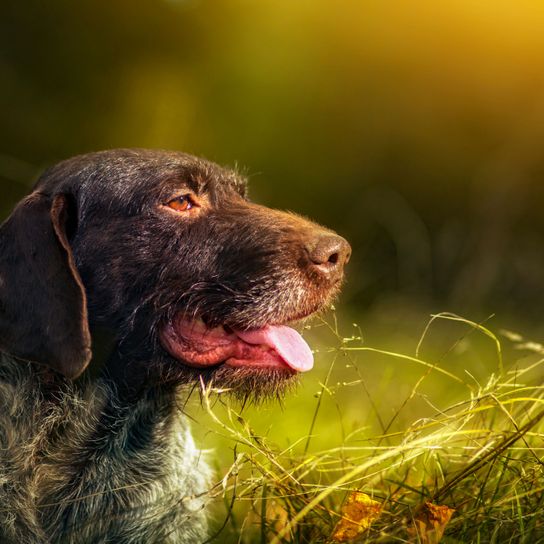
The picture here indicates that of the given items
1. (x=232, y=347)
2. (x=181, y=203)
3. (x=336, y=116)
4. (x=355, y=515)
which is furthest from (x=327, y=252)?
(x=336, y=116)

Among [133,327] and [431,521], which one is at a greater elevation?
[133,327]

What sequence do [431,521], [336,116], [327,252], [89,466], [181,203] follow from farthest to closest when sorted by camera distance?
[336,116]
[181,203]
[89,466]
[327,252]
[431,521]

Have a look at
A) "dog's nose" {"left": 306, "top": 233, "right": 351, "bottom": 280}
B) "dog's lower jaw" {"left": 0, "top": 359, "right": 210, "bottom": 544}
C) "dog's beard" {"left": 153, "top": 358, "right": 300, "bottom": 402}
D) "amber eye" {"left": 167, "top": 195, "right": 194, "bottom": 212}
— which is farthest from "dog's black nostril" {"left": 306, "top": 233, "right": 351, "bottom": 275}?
"dog's lower jaw" {"left": 0, "top": 359, "right": 210, "bottom": 544}

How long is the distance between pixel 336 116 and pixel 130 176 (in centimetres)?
718

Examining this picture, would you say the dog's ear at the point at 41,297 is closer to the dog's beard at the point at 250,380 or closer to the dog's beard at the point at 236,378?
the dog's beard at the point at 236,378

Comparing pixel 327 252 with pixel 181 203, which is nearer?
pixel 327 252

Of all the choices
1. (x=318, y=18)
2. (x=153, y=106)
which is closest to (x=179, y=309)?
(x=153, y=106)

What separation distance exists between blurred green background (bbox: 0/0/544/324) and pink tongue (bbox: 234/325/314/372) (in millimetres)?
4849

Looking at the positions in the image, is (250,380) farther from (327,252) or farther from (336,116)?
(336,116)

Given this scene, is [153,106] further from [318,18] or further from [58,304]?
[58,304]

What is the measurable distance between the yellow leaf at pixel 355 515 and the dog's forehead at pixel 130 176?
127 cm

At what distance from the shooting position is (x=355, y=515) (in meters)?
3.09

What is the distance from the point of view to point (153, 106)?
9.45 metres

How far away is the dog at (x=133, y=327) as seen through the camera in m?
3.34
